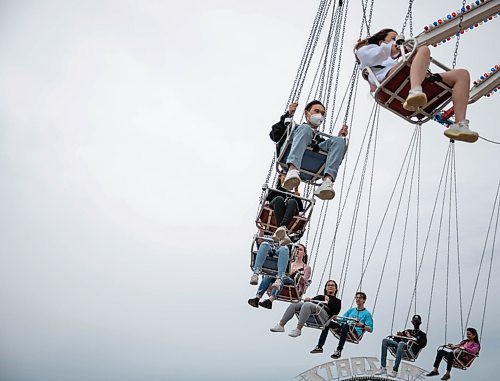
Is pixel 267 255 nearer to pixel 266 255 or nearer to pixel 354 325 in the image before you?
pixel 266 255

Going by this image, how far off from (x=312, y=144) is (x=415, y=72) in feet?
5.92

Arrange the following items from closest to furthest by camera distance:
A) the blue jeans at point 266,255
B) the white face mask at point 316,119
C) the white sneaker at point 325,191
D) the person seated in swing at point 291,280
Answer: the white sneaker at point 325,191, the white face mask at point 316,119, the blue jeans at point 266,255, the person seated in swing at point 291,280

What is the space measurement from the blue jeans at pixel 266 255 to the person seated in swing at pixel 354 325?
4.13ft

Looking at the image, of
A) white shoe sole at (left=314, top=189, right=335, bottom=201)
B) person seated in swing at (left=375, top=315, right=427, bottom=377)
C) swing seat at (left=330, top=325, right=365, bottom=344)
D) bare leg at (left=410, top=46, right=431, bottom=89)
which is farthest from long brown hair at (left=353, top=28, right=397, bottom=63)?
person seated in swing at (left=375, top=315, right=427, bottom=377)

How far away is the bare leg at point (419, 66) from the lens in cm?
557

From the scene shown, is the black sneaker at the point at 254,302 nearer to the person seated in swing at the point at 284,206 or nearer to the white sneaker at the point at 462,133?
the person seated in swing at the point at 284,206

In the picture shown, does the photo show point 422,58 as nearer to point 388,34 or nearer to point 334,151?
point 388,34

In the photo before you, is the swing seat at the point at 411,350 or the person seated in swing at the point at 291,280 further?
the swing seat at the point at 411,350

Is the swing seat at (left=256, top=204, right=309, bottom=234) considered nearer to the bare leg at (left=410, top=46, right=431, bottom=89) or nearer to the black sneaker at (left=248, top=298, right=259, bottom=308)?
the black sneaker at (left=248, top=298, right=259, bottom=308)

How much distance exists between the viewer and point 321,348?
9000 millimetres

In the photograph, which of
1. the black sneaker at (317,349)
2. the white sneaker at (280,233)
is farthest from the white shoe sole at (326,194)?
the black sneaker at (317,349)

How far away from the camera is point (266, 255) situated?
344 inches

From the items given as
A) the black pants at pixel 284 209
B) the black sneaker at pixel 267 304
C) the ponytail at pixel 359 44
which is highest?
the ponytail at pixel 359 44

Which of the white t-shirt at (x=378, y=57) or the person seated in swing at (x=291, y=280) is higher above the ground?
the white t-shirt at (x=378, y=57)
